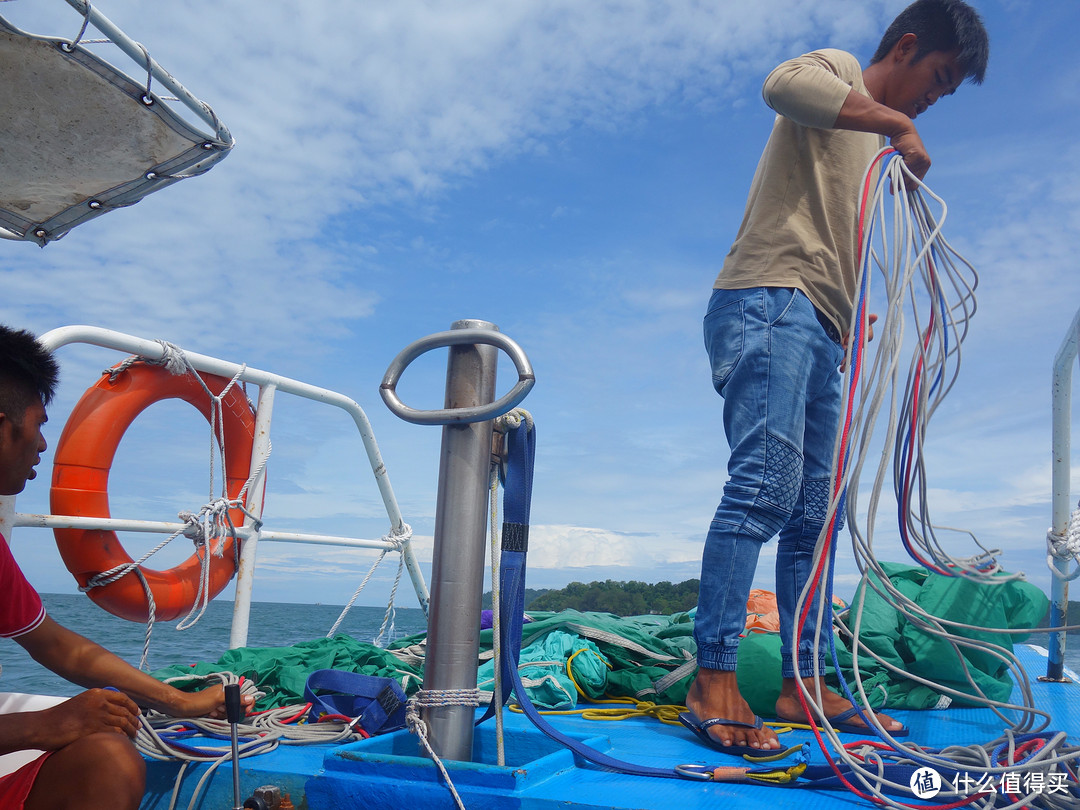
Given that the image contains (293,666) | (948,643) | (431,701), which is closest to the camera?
(431,701)

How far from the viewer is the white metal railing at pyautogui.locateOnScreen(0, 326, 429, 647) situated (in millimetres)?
2236

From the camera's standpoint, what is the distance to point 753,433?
1.73 metres

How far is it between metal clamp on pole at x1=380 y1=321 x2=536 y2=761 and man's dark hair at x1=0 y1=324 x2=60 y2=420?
59 cm

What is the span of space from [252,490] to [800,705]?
6.74 feet

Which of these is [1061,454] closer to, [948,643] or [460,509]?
[948,643]

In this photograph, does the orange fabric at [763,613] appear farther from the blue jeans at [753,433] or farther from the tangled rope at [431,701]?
the tangled rope at [431,701]

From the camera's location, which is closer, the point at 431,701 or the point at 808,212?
the point at 431,701

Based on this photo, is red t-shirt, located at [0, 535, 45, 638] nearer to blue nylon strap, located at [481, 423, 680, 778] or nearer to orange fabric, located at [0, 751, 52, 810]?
orange fabric, located at [0, 751, 52, 810]

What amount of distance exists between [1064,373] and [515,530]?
6.71ft

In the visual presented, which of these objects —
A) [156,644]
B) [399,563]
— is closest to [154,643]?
[156,644]

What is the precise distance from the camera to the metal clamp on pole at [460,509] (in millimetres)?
1276

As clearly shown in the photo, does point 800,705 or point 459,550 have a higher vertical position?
point 459,550

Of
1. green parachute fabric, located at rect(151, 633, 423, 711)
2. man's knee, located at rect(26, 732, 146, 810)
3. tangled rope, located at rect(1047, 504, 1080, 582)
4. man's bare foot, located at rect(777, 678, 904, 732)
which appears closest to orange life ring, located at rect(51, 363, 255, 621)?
green parachute fabric, located at rect(151, 633, 423, 711)

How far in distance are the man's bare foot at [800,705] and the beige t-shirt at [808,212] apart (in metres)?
0.91
